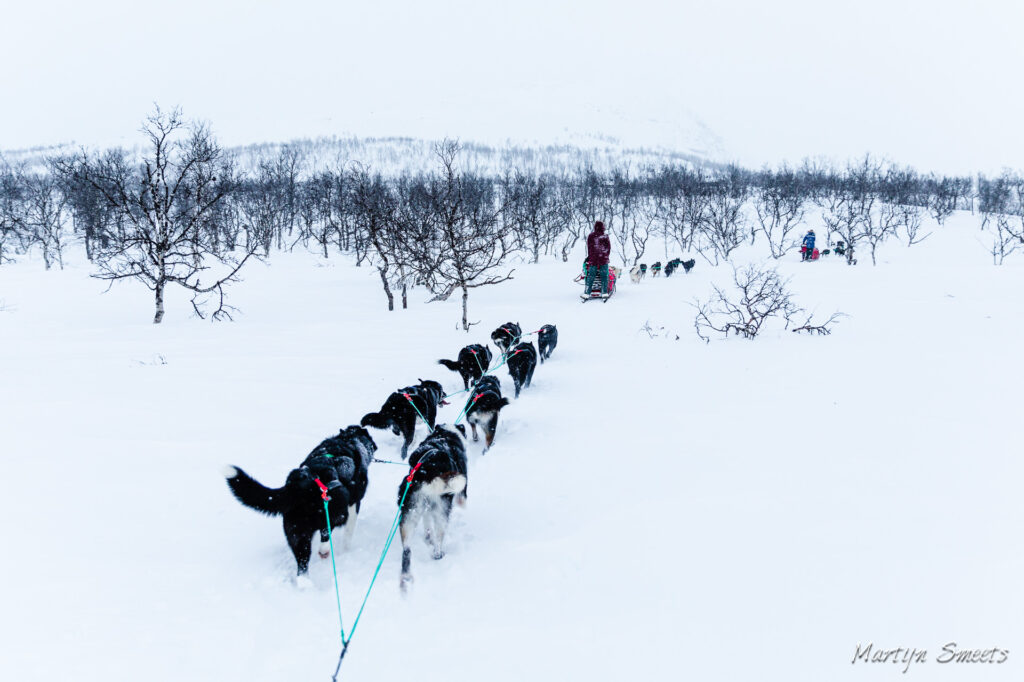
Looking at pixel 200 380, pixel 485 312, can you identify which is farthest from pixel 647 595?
pixel 485 312

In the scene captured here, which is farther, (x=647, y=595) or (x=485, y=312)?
(x=485, y=312)

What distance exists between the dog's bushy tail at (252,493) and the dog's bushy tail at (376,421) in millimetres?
1603

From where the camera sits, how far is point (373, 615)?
2322 mm

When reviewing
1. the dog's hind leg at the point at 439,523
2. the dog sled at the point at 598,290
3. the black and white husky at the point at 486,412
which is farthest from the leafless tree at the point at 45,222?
the dog's hind leg at the point at 439,523

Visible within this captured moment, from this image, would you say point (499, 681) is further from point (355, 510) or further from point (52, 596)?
point (52, 596)

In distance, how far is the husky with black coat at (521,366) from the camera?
5.84 m

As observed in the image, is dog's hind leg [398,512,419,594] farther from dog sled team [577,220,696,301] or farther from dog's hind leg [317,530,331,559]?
dog sled team [577,220,696,301]

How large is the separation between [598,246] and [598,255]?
0.87 ft

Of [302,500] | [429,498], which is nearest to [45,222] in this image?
[302,500]

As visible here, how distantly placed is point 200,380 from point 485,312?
8.04 meters

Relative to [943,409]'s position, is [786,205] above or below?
above

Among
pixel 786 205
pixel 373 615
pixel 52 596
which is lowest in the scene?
pixel 373 615

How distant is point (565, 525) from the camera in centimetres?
305

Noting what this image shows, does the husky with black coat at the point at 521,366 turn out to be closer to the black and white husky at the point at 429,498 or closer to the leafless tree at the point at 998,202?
the black and white husky at the point at 429,498
